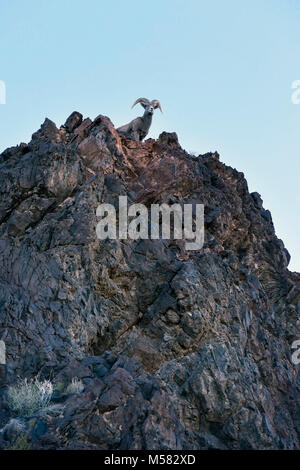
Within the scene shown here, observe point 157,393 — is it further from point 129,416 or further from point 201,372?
point 201,372

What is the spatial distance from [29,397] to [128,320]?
5.36 metres

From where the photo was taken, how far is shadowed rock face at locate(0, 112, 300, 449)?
12539 millimetres

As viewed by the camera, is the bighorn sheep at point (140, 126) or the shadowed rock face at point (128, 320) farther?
the bighorn sheep at point (140, 126)

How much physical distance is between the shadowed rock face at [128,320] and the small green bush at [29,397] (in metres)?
0.25

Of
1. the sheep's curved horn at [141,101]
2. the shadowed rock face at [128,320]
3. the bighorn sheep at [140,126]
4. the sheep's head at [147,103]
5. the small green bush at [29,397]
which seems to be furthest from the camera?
the sheep's curved horn at [141,101]

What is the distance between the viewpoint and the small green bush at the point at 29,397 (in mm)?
12875

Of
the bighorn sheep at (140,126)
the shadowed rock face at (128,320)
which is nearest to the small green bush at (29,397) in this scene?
the shadowed rock face at (128,320)

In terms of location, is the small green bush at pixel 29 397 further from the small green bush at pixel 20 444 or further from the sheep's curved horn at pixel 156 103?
the sheep's curved horn at pixel 156 103

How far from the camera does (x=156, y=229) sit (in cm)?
1981

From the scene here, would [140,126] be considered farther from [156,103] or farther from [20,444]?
[20,444]

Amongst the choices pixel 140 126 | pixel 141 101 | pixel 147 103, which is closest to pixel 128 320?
pixel 140 126

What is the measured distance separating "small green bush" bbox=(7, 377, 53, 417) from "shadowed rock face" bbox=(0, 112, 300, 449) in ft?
0.82

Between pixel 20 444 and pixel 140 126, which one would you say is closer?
pixel 20 444

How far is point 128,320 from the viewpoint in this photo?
17.9m
